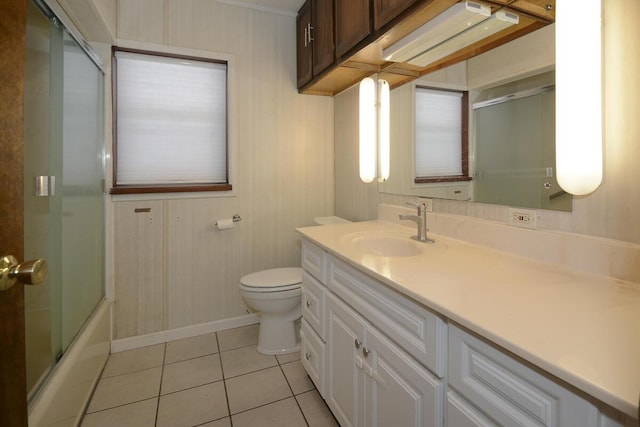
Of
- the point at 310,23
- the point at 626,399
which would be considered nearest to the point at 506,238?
the point at 626,399

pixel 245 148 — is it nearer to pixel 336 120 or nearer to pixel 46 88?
pixel 336 120

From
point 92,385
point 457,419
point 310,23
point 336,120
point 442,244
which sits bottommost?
point 92,385

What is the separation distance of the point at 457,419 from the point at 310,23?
2311 mm

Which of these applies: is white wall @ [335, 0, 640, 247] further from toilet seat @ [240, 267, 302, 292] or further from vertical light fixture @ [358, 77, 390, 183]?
toilet seat @ [240, 267, 302, 292]

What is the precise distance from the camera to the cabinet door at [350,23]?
1558mm

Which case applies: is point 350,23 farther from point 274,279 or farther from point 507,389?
point 507,389

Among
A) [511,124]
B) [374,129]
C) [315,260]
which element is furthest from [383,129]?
[315,260]

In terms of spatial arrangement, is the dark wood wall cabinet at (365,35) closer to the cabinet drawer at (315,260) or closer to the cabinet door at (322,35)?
the cabinet door at (322,35)

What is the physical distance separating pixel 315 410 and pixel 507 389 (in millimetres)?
1191

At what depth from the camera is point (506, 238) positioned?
122 centimetres

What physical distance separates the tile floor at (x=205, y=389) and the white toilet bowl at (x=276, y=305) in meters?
0.08

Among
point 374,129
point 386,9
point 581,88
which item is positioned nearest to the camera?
point 581,88

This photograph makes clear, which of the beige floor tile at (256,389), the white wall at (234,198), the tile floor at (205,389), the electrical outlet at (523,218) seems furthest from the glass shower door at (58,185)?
the electrical outlet at (523,218)

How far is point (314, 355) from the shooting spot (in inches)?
63.3
